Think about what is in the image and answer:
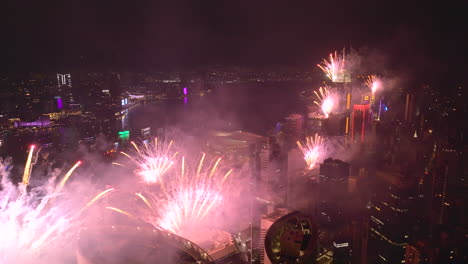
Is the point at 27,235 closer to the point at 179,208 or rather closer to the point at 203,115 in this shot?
the point at 179,208

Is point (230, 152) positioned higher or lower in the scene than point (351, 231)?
higher

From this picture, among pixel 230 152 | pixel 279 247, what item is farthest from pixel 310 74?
pixel 279 247

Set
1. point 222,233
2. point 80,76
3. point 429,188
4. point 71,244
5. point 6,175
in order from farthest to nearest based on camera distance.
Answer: point 80,76 → point 429,188 → point 222,233 → point 6,175 → point 71,244

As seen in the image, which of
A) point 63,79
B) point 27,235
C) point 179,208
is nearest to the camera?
point 27,235

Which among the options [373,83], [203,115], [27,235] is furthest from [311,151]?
[27,235]

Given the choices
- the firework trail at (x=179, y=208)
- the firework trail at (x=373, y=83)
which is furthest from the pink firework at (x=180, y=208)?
the firework trail at (x=373, y=83)

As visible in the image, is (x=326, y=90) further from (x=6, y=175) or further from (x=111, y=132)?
(x=6, y=175)
